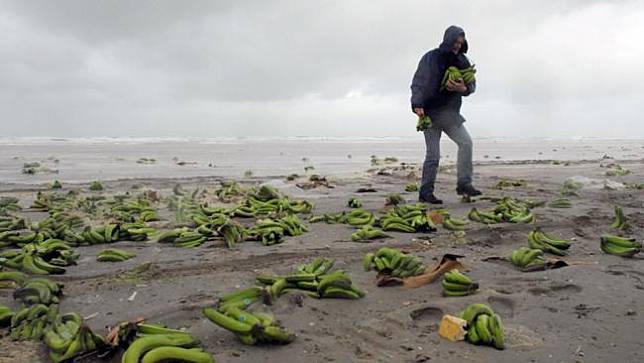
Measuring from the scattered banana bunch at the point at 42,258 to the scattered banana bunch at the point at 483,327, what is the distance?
3577 millimetres

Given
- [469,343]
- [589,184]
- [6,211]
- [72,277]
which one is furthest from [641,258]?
[6,211]

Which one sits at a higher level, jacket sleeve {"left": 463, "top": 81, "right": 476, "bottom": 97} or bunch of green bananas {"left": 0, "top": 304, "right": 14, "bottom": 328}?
jacket sleeve {"left": 463, "top": 81, "right": 476, "bottom": 97}

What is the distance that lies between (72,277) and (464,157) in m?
6.29

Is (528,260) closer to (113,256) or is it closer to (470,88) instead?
(113,256)

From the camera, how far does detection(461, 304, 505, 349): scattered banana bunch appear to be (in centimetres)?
298

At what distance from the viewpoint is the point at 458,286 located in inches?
150

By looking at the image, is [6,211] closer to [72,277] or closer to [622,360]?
[72,277]

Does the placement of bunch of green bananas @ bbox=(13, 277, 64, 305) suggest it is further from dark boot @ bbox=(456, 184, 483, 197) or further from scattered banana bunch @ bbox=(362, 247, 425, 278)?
dark boot @ bbox=(456, 184, 483, 197)

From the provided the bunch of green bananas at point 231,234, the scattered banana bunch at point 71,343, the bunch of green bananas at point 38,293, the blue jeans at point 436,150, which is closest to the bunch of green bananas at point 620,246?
Answer: the blue jeans at point 436,150

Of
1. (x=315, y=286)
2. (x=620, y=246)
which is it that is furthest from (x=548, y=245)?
(x=315, y=286)

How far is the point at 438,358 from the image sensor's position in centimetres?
283

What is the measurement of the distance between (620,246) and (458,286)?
2.16m

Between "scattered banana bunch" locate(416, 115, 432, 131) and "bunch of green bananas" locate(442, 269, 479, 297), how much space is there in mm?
4821

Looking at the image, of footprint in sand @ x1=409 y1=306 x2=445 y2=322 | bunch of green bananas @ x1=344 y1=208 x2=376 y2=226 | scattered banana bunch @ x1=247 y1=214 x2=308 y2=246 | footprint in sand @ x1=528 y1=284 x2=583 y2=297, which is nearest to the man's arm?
bunch of green bananas @ x1=344 y1=208 x2=376 y2=226
